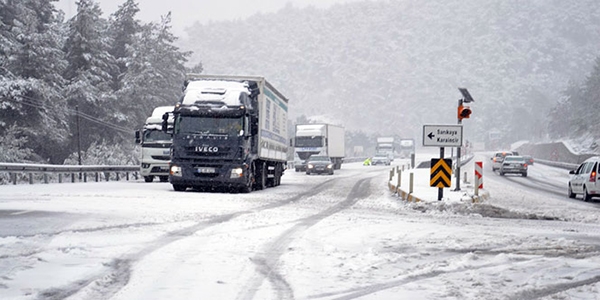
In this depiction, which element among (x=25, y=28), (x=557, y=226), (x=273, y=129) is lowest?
(x=557, y=226)

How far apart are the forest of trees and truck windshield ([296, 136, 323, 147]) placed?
46.8 feet

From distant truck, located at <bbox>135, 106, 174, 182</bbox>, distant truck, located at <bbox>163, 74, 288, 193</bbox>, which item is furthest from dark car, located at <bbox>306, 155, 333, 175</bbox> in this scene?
distant truck, located at <bbox>163, 74, 288, 193</bbox>

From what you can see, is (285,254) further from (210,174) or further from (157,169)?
(157,169)

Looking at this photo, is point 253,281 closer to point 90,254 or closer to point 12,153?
point 90,254

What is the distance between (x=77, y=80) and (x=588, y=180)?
43944 mm

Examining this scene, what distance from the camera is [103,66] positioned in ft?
206

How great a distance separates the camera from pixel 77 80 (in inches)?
2277

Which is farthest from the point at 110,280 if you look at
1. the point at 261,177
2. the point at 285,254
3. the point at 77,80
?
the point at 77,80

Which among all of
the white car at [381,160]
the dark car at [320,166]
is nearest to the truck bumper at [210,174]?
the dark car at [320,166]

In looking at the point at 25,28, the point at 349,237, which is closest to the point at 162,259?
the point at 349,237

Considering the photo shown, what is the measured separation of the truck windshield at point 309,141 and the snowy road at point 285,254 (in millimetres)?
41133

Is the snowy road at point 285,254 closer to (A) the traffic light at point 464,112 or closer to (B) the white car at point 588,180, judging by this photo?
(A) the traffic light at point 464,112

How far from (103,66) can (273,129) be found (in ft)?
127

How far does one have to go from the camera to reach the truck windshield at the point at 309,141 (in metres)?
57.8
